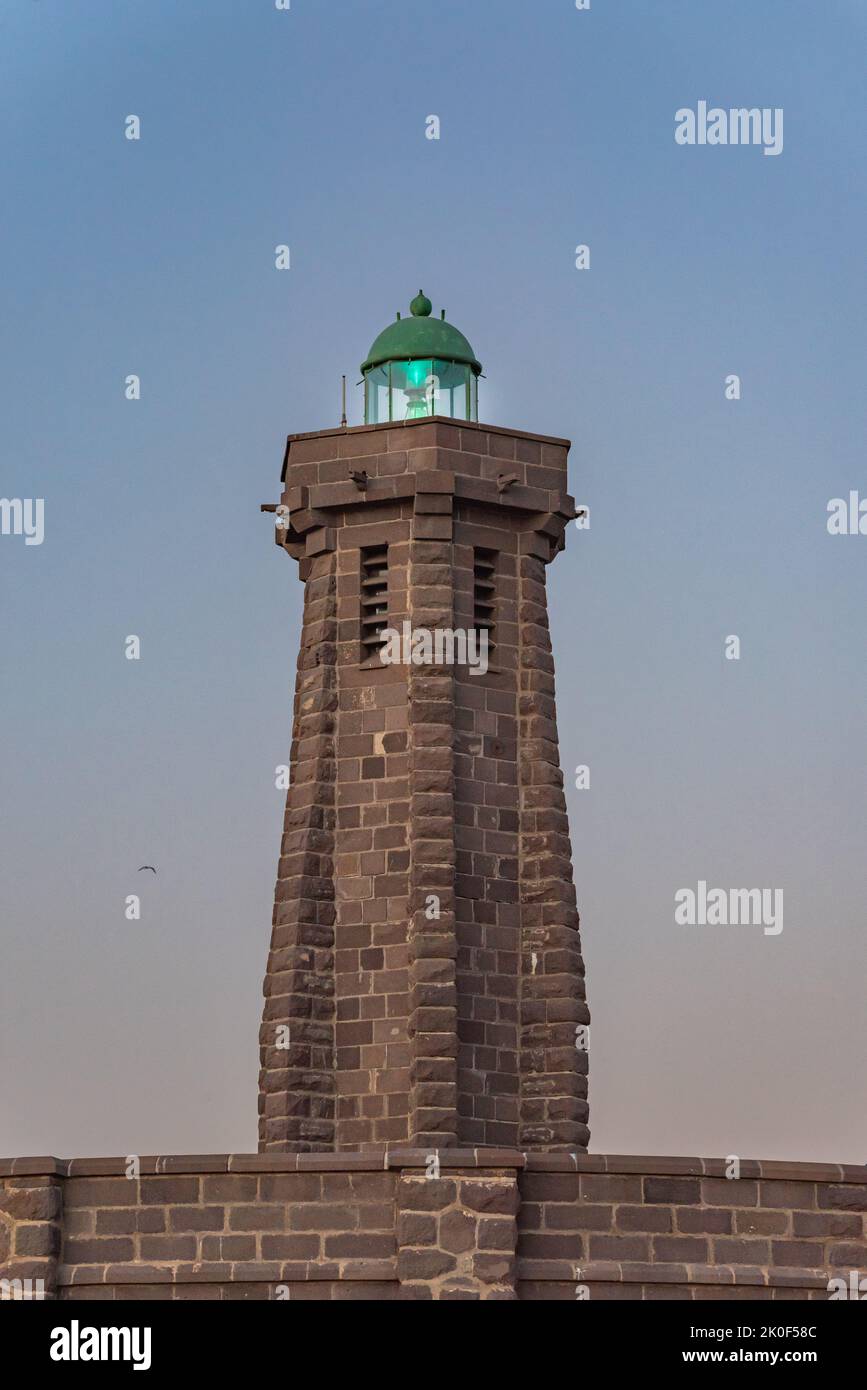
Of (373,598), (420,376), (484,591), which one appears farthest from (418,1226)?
(420,376)

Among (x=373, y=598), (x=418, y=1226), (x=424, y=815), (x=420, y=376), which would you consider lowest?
(x=418, y=1226)

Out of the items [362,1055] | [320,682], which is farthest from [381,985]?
[320,682]

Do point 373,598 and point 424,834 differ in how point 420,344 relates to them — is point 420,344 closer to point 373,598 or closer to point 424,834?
point 373,598

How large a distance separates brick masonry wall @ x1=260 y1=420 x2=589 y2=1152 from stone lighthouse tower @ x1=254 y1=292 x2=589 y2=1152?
22 mm

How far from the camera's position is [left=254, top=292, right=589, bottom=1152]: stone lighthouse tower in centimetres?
2772

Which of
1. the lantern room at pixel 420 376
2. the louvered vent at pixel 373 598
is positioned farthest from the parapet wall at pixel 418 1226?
the lantern room at pixel 420 376

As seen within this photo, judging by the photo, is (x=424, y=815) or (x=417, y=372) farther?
(x=417, y=372)

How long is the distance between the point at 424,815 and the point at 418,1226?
5.62 metres

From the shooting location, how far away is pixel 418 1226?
77.4 ft

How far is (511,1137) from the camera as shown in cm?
2777

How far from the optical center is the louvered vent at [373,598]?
29094 mm

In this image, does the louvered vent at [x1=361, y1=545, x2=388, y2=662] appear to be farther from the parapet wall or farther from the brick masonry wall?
the parapet wall
